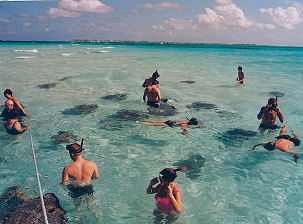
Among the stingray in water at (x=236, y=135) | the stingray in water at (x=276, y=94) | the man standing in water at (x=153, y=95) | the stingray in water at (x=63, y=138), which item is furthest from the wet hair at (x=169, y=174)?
the stingray in water at (x=276, y=94)

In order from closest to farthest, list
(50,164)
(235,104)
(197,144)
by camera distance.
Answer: (50,164), (197,144), (235,104)

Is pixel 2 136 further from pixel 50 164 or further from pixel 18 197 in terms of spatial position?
pixel 18 197

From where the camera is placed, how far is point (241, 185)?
6254 mm

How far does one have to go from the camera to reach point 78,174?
4930mm

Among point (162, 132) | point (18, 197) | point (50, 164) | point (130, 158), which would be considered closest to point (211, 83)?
point (162, 132)

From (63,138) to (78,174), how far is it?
4.10 meters

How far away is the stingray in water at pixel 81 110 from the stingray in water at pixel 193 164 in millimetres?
6359

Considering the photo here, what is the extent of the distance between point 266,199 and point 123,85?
49.9 feet

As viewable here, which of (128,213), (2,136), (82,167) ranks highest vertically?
(82,167)

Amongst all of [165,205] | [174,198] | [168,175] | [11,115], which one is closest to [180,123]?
[165,205]

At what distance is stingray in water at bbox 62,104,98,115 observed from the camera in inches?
458

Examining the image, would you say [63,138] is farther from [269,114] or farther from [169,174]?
[269,114]

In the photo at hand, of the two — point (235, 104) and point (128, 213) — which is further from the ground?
point (235, 104)

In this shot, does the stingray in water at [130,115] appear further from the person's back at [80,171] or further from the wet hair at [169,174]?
the wet hair at [169,174]
